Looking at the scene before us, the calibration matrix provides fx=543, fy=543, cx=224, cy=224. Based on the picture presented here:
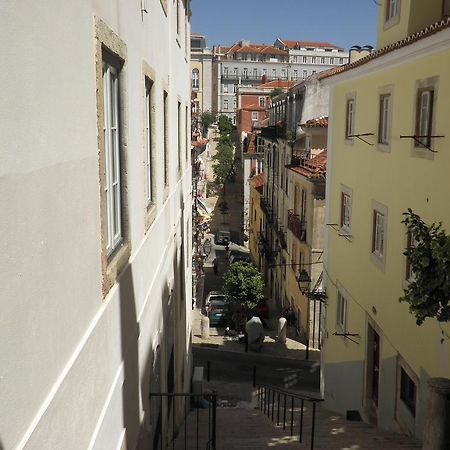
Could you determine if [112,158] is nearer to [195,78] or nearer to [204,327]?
[204,327]

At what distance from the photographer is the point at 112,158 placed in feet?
16.1

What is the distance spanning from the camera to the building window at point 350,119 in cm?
1367

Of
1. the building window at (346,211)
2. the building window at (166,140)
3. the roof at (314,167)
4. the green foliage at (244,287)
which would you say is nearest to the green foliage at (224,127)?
the green foliage at (244,287)

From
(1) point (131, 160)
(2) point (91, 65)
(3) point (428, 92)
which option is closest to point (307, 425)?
(3) point (428, 92)

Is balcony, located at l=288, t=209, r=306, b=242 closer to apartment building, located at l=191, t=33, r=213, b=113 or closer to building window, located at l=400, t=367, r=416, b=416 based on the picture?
building window, located at l=400, t=367, r=416, b=416

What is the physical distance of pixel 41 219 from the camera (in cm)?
273

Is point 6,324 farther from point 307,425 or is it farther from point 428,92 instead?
point 307,425

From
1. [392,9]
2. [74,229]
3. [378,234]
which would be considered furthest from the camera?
[392,9]

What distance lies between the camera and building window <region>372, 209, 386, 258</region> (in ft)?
Result: 38.3

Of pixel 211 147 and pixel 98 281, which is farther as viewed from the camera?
pixel 211 147

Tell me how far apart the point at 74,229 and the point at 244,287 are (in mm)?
22754

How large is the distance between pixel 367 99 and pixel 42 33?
1080cm

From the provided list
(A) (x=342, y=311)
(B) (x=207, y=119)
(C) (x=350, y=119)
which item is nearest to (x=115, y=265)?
(C) (x=350, y=119)

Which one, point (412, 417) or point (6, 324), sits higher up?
point (6, 324)
